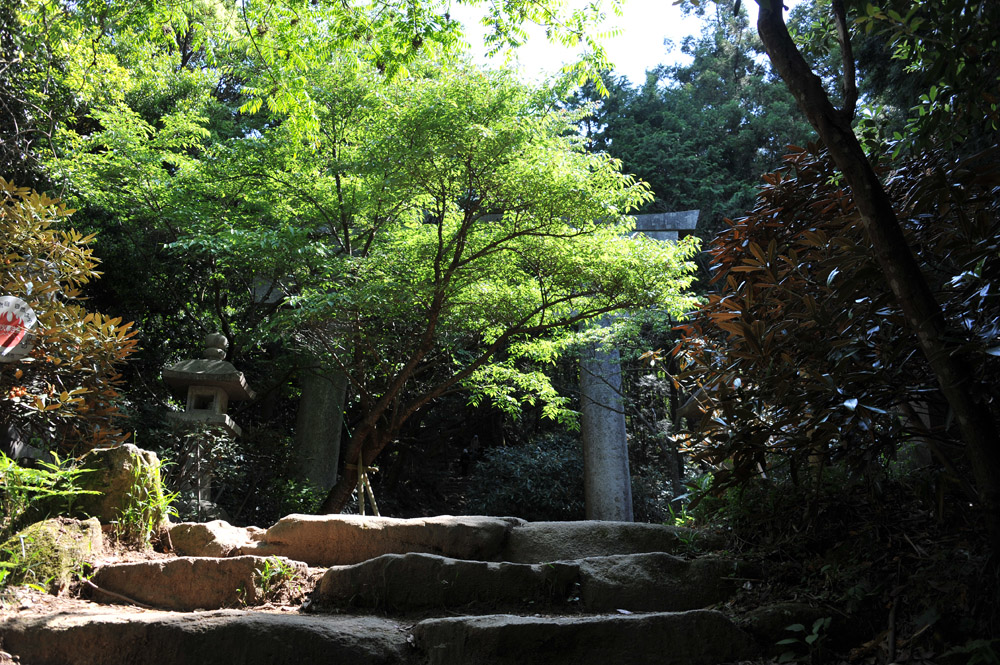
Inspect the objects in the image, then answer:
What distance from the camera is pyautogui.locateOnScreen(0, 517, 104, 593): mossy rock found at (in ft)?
11.2

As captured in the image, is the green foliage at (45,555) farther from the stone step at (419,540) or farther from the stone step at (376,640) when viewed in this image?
the stone step at (419,540)

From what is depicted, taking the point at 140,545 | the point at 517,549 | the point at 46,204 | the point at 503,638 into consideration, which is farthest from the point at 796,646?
the point at 46,204

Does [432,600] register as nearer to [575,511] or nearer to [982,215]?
[982,215]

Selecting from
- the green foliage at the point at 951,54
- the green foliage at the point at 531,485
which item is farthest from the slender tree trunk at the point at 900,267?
the green foliage at the point at 531,485

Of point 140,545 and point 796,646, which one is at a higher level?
point 140,545

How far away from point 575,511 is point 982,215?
334 inches

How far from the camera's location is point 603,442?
987 cm

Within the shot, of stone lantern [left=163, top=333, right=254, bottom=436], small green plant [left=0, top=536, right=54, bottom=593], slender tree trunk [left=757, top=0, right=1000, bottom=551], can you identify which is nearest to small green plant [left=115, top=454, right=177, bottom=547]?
small green plant [left=0, top=536, right=54, bottom=593]

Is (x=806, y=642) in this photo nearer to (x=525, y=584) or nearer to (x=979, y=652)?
(x=979, y=652)

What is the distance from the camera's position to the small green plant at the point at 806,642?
8.16ft

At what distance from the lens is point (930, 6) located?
272 centimetres

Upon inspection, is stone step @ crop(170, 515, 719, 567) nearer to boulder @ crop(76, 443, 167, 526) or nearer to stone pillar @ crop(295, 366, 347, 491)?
boulder @ crop(76, 443, 167, 526)

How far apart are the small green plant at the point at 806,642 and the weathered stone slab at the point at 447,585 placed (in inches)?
42.9

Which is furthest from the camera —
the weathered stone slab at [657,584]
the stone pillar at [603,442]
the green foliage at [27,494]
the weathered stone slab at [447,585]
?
the stone pillar at [603,442]
